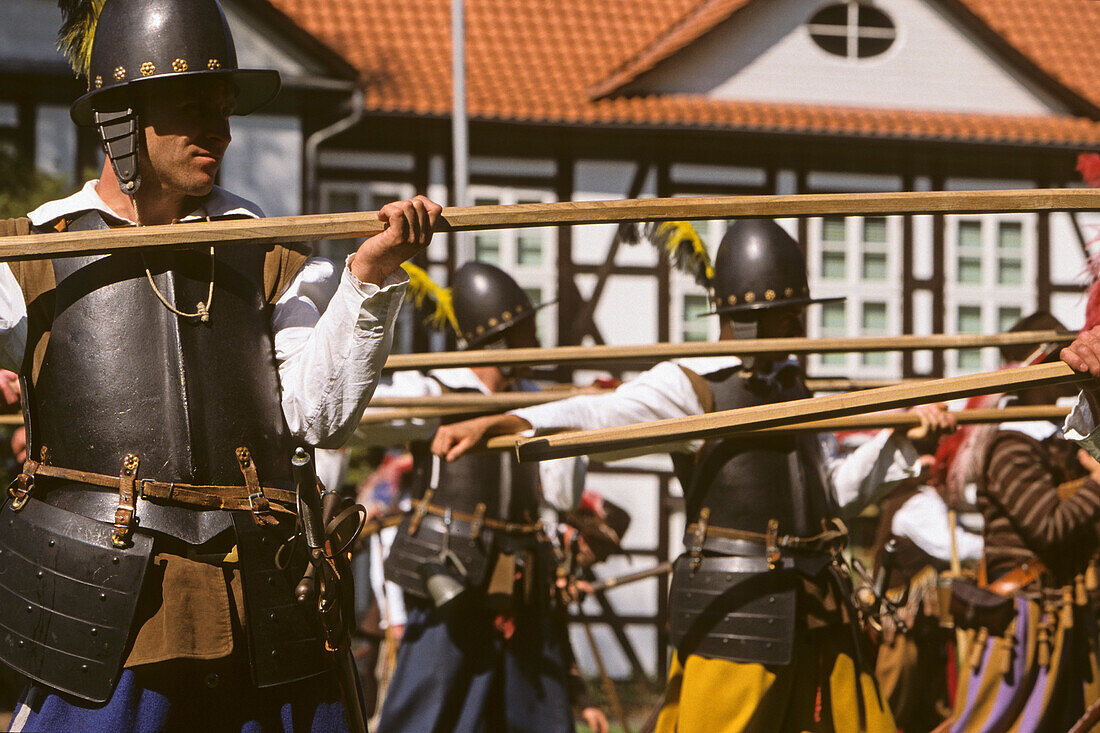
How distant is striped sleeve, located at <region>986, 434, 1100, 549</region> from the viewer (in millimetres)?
5734

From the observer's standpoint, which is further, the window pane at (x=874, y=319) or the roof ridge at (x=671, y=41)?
the window pane at (x=874, y=319)

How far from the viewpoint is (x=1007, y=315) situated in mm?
15125

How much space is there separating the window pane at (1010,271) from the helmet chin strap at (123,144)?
512 inches

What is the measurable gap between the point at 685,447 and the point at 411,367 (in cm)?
95

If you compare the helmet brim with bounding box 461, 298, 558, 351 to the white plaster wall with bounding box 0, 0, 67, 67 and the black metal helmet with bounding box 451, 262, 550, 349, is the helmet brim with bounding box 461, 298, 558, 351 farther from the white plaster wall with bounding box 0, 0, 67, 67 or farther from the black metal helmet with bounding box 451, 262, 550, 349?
the white plaster wall with bounding box 0, 0, 67, 67

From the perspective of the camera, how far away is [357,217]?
3051 millimetres

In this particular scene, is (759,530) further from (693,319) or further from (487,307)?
(693,319)

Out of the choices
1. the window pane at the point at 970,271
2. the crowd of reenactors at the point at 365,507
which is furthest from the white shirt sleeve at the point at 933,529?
the window pane at the point at 970,271

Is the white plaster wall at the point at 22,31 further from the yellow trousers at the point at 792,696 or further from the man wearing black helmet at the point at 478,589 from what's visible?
the yellow trousers at the point at 792,696

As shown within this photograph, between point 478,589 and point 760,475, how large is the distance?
5.59 ft

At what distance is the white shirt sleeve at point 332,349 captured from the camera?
3057mm

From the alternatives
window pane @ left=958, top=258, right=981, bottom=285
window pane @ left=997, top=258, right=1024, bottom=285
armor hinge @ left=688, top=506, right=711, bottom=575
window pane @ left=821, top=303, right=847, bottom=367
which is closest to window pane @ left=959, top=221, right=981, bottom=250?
window pane @ left=958, top=258, right=981, bottom=285

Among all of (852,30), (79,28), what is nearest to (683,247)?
(79,28)

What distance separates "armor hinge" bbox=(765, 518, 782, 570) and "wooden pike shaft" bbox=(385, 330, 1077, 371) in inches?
22.5
